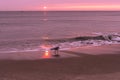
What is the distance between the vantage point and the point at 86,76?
1176cm

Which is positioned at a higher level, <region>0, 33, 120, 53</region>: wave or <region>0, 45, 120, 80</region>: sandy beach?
<region>0, 33, 120, 53</region>: wave

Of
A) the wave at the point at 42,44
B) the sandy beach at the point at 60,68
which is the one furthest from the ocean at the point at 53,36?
the sandy beach at the point at 60,68

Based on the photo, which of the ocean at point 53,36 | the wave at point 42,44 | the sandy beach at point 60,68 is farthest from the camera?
the ocean at point 53,36

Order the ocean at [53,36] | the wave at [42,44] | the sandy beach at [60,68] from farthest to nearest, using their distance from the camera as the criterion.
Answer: the ocean at [53,36] → the wave at [42,44] → the sandy beach at [60,68]

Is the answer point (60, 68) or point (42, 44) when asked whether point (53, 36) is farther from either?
point (60, 68)

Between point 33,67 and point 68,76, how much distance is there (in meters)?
2.59

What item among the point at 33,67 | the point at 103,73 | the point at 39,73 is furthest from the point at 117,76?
the point at 33,67

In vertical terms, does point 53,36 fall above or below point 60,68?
above

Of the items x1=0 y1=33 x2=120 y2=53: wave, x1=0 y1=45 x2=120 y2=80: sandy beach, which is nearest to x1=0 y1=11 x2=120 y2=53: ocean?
x1=0 y1=33 x2=120 y2=53: wave

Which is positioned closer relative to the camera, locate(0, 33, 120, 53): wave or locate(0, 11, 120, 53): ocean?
locate(0, 33, 120, 53): wave

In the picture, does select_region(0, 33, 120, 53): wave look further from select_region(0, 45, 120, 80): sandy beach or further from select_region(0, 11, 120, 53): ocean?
select_region(0, 45, 120, 80): sandy beach

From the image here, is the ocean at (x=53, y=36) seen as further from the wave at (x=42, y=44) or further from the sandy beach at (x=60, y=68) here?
the sandy beach at (x=60, y=68)

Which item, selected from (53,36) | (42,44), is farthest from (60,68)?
(53,36)

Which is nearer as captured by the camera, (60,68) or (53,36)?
(60,68)
